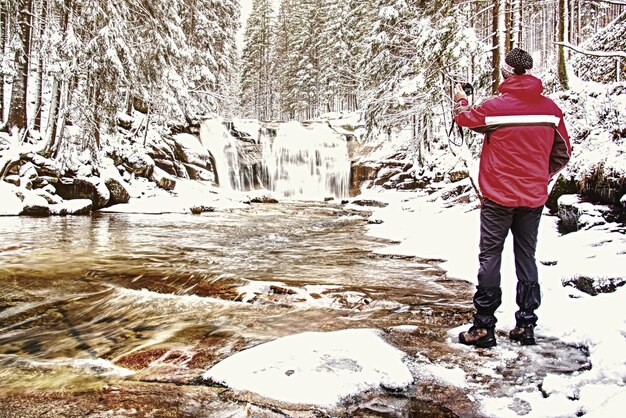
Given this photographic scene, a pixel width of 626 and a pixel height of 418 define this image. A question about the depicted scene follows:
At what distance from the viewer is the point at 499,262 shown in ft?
10.8

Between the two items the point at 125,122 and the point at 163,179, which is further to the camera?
the point at 125,122

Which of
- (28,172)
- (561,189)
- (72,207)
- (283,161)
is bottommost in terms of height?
(72,207)

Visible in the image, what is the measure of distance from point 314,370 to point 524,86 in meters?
2.59

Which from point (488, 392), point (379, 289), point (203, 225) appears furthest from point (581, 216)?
point (203, 225)

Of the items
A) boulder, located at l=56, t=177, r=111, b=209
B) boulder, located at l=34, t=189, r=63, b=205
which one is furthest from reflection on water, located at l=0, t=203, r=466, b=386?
boulder, located at l=56, t=177, r=111, b=209

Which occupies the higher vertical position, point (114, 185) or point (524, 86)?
point (524, 86)

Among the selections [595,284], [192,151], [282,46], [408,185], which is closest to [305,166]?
[192,151]

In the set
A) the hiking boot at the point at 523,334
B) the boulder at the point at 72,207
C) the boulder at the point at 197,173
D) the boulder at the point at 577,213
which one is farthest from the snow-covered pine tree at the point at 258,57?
the hiking boot at the point at 523,334

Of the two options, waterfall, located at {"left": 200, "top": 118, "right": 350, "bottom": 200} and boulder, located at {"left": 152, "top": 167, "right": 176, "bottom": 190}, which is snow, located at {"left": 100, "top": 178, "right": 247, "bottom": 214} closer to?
boulder, located at {"left": 152, "top": 167, "right": 176, "bottom": 190}

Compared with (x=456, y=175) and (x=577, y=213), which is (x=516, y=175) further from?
(x=456, y=175)

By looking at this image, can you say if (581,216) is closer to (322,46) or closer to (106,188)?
(106,188)

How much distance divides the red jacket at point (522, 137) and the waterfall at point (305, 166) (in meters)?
24.9

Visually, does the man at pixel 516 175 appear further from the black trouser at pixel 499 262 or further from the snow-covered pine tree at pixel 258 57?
the snow-covered pine tree at pixel 258 57

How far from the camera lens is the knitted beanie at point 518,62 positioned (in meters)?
3.19
